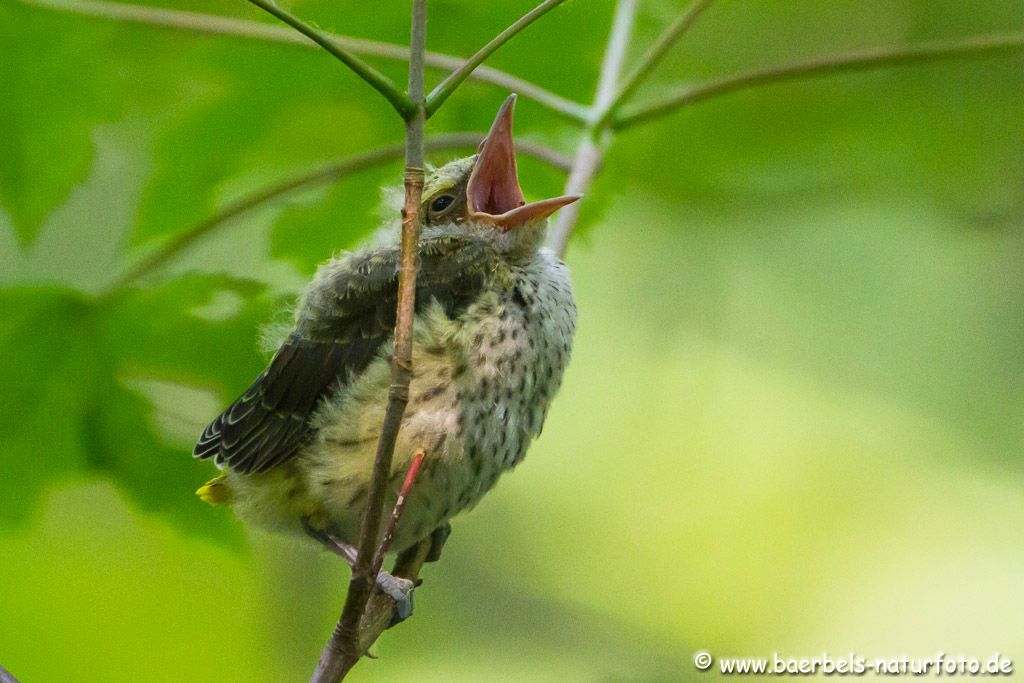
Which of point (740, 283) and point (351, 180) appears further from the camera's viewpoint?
point (740, 283)

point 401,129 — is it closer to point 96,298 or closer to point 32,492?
point 96,298

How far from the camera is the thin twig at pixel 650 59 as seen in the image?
2246 mm

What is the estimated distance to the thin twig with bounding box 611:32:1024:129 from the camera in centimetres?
238

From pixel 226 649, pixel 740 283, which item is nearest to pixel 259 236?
pixel 226 649

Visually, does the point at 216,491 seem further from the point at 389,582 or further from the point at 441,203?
the point at 441,203

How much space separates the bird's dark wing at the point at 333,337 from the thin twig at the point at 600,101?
28 centimetres

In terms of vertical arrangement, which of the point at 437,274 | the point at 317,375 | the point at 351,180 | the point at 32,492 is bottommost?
the point at 32,492

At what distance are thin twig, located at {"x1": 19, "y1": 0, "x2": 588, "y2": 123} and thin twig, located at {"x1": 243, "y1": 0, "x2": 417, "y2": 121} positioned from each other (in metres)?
0.93

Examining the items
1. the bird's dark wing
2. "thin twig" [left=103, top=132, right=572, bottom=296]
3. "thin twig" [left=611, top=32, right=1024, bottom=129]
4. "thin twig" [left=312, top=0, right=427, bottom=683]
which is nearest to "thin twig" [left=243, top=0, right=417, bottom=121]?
"thin twig" [left=312, top=0, right=427, bottom=683]

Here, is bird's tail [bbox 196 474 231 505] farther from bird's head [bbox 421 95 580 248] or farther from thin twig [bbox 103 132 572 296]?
bird's head [bbox 421 95 580 248]

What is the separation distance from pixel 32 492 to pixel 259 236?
2.30 feet

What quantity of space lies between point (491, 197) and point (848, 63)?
0.90m

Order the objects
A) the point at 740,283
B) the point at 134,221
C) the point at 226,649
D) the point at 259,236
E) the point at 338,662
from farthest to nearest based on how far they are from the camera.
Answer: the point at 740,283
the point at 226,649
the point at 259,236
the point at 134,221
the point at 338,662

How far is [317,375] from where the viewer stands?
2.14 m
